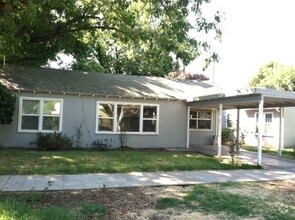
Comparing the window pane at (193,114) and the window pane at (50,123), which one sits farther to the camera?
the window pane at (193,114)

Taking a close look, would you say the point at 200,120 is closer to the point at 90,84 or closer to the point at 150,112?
the point at 150,112

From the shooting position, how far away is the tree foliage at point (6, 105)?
50.4 ft

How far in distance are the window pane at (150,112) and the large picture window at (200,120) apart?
331 cm

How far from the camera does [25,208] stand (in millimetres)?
6297

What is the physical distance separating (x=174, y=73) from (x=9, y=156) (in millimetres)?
26102

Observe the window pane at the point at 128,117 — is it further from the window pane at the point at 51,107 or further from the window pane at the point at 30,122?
the window pane at the point at 30,122

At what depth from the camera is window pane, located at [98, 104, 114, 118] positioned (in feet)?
59.3

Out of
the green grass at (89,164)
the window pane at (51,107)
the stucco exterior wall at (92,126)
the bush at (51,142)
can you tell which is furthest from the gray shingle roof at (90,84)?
the green grass at (89,164)

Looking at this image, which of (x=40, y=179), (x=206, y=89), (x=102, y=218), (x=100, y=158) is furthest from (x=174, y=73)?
(x=102, y=218)

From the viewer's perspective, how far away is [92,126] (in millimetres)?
17797

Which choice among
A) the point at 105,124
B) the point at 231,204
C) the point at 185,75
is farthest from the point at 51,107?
the point at 185,75

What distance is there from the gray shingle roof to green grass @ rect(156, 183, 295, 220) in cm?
993

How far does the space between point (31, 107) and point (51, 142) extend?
220 cm

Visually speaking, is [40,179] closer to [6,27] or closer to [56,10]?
[6,27]
